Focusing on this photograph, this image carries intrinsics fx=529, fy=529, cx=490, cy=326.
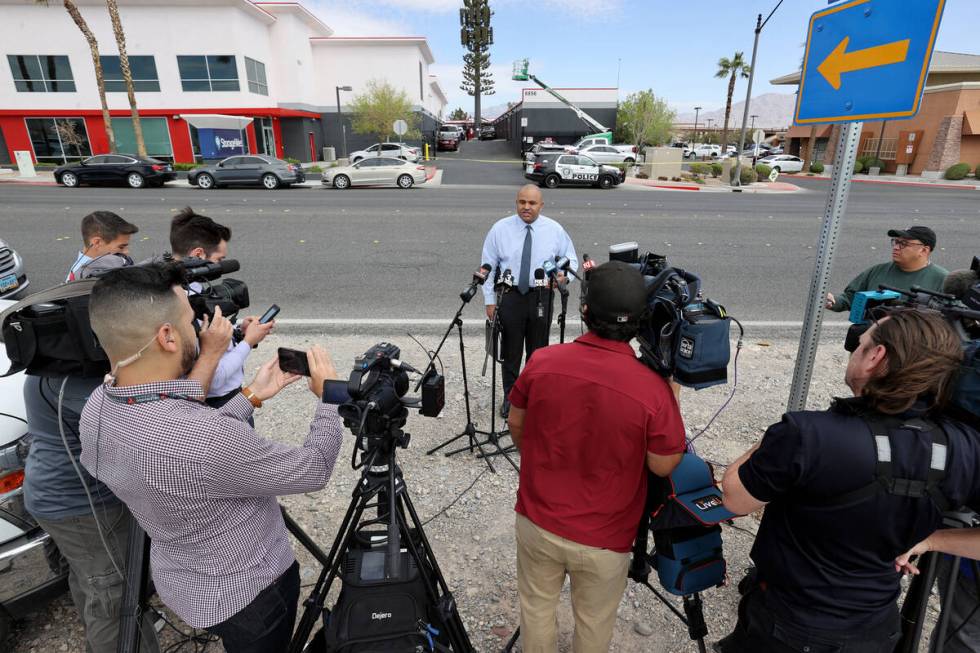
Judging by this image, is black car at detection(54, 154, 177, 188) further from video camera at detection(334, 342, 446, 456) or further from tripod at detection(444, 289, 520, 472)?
video camera at detection(334, 342, 446, 456)

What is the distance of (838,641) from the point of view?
66.1 inches

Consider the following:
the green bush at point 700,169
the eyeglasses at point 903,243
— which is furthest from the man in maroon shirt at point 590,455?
the green bush at point 700,169

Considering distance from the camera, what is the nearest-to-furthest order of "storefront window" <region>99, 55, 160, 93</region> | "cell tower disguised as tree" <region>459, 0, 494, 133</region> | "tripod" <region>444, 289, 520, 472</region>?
"tripod" <region>444, 289, 520, 472</region> < "storefront window" <region>99, 55, 160, 93</region> < "cell tower disguised as tree" <region>459, 0, 494, 133</region>

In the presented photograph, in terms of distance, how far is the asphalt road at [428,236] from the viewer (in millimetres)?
7410

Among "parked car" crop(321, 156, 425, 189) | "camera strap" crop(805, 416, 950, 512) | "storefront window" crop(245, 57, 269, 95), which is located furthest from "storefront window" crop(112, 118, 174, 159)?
"camera strap" crop(805, 416, 950, 512)

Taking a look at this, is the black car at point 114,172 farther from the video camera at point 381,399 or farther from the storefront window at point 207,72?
the video camera at point 381,399

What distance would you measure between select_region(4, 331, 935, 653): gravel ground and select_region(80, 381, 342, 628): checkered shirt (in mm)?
1149

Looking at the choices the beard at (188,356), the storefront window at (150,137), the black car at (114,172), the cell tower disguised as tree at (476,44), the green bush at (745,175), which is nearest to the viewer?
the beard at (188,356)

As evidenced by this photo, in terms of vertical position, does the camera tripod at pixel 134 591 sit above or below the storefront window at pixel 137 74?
below

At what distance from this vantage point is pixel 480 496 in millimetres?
3566

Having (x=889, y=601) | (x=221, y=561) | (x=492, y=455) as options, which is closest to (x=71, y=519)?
(x=221, y=561)

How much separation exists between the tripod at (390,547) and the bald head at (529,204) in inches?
111

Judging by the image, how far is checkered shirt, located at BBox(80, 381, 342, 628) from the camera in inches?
59.0

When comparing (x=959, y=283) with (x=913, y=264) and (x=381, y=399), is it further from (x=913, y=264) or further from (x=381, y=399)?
(x=381, y=399)
